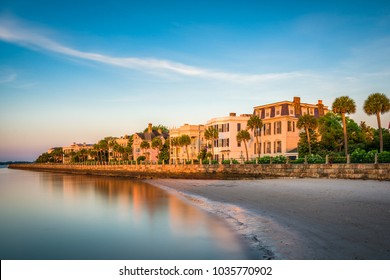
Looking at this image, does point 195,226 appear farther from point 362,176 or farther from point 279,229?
point 362,176

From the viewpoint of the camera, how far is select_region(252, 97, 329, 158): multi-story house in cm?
5656

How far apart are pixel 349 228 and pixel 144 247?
7718mm

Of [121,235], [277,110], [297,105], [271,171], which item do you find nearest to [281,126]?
[277,110]

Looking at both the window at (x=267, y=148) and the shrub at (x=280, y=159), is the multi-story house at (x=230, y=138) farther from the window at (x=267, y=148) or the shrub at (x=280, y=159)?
the shrub at (x=280, y=159)

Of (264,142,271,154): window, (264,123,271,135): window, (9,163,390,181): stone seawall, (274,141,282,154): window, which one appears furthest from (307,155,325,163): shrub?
(264,123,271,135): window

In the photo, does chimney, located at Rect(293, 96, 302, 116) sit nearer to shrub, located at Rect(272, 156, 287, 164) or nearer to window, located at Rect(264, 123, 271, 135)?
window, located at Rect(264, 123, 271, 135)

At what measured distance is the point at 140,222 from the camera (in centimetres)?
1983

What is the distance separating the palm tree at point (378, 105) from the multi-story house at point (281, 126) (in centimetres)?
1863

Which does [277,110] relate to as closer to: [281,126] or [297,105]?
[281,126]

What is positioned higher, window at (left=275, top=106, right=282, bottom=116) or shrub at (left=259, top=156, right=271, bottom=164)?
window at (left=275, top=106, right=282, bottom=116)

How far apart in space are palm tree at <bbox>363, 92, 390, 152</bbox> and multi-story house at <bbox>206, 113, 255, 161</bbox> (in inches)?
1114

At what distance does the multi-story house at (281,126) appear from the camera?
56.6 m

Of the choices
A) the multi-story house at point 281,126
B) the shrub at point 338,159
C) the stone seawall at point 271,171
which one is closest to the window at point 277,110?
the multi-story house at point 281,126
